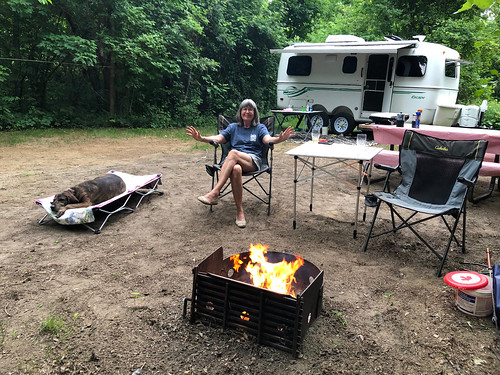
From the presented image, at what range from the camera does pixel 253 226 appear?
3441mm

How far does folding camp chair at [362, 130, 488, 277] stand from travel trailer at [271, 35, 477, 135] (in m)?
5.18

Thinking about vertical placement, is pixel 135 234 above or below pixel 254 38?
below

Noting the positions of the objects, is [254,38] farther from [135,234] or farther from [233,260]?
[233,260]

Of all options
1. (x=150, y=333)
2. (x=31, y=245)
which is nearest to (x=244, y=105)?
(x=31, y=245)

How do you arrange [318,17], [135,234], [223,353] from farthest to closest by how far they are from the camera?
1. [318,17]
2. [135,234]
3. [223,353]

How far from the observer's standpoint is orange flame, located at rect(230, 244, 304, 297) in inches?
83.4

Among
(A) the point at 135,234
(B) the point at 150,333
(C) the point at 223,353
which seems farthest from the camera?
(A) the point at 135,234

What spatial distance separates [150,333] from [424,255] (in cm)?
209

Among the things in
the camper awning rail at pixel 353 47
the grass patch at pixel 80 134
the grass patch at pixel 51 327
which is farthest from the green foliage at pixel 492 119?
the grass patch at pixel 51 327

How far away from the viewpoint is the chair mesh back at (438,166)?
2.94 meters

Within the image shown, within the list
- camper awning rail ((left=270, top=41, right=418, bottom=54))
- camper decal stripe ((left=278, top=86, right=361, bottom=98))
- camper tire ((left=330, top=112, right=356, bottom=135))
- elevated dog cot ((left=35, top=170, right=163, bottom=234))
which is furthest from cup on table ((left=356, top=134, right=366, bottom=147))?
camper decal stripe ((left=278, top=86, right=361, bottom=98))

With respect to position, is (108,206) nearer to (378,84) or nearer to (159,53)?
(159,53)

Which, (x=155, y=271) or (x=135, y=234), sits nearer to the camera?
(x=155, y=271)

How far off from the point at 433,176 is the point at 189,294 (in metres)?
2.18
